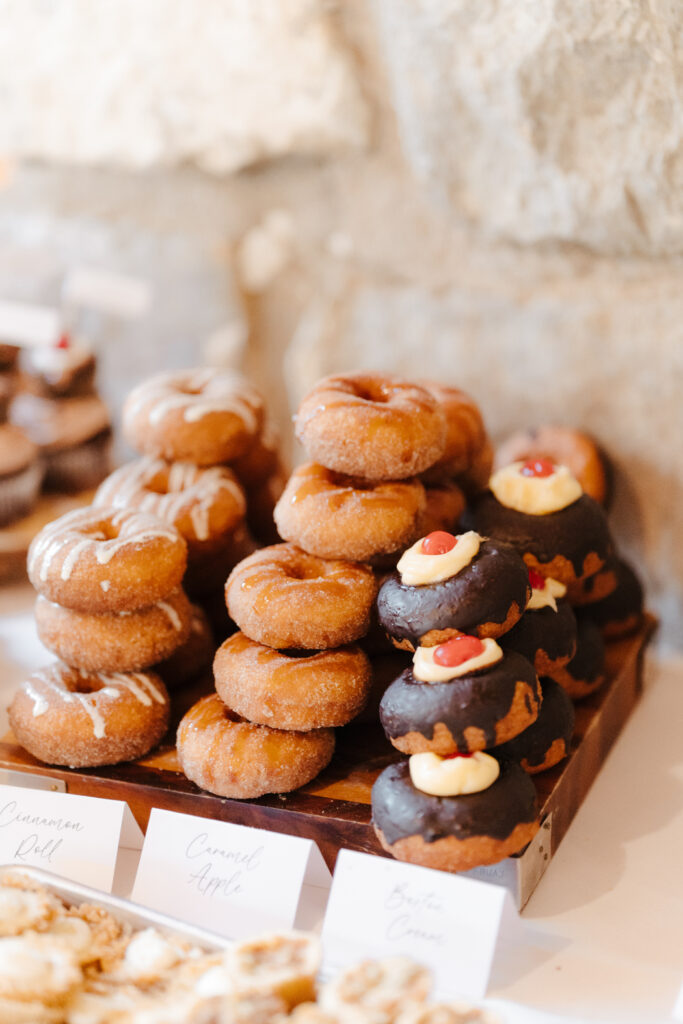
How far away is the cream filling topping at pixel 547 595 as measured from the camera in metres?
1.23

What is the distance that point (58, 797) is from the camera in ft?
3.88

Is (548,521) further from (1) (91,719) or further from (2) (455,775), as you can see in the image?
(1) (91,719)

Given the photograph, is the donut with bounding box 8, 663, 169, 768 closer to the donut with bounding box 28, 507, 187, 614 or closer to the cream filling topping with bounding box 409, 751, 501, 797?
the donut with bounding box 28, 507, 187, 614

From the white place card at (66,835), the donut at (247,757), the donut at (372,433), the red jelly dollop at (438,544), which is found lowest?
the white place card at (66,835)

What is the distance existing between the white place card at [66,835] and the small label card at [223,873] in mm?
43

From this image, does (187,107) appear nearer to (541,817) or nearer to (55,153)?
(55,153)

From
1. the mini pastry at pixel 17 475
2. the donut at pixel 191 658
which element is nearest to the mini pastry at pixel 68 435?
the mini pastry at pixel 17 475

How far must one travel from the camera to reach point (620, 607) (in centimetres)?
144

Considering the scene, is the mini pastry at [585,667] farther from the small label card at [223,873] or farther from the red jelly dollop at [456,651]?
the small label card at [223,873]

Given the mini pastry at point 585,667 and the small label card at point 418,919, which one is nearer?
the small label card at point 418,919

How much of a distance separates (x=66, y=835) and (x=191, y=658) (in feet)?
1.02

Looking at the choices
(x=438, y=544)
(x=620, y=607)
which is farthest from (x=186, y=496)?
(x=620, y=607)

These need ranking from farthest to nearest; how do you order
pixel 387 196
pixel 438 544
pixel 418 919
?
pixel 387 196 → pixel 438 544 → pixel 418 919

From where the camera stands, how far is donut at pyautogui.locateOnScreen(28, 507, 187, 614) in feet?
3.91
